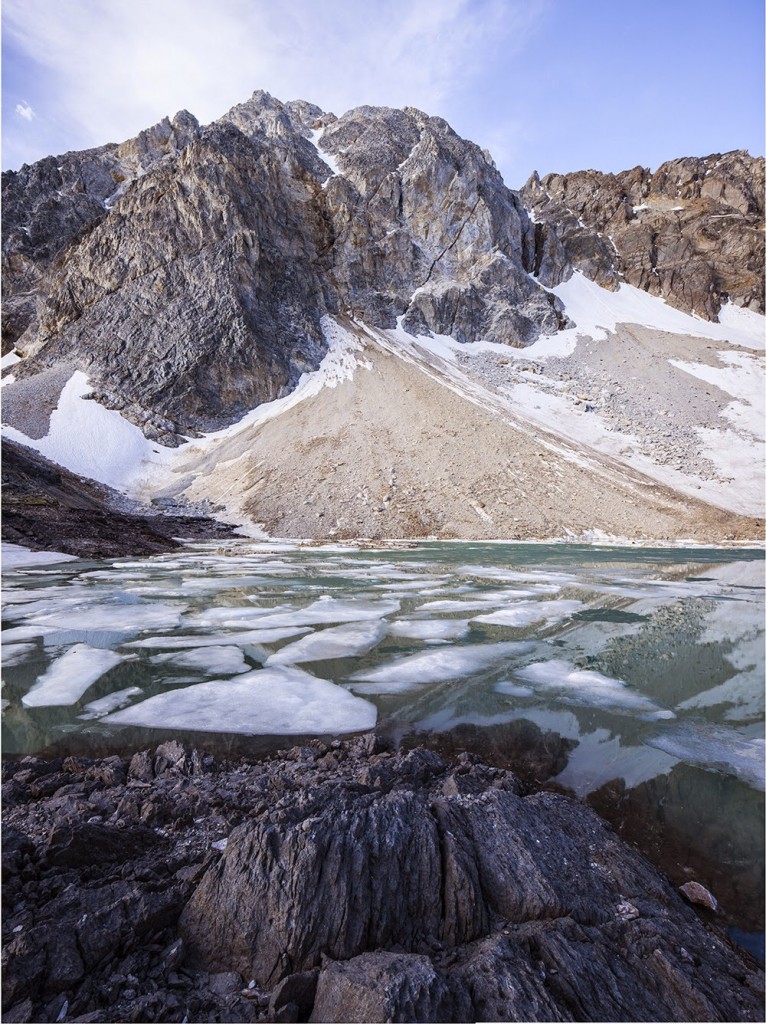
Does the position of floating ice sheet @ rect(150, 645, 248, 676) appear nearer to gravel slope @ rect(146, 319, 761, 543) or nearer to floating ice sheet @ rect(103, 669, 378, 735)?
floating ice sheet @ rect(103, 669, 378, 735)

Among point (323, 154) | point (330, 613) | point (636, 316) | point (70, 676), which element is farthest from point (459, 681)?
point (323, 154)

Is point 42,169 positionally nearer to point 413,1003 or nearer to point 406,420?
point 406,420

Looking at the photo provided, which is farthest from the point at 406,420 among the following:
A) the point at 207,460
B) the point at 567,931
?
the point at 567,931

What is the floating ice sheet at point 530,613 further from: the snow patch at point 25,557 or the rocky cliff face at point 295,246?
the rocky cliff face at point 295,246

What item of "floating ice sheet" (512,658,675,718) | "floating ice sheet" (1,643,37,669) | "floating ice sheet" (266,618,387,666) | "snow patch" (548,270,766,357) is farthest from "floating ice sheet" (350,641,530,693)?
"snow patch" (548,270,766,357)

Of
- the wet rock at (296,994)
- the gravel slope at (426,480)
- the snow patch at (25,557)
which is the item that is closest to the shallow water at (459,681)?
the wet rock at (296,994)

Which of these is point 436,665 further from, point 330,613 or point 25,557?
point 25,557

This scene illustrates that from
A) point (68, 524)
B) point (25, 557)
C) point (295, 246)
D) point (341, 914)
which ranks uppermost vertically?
point (295, 246)
